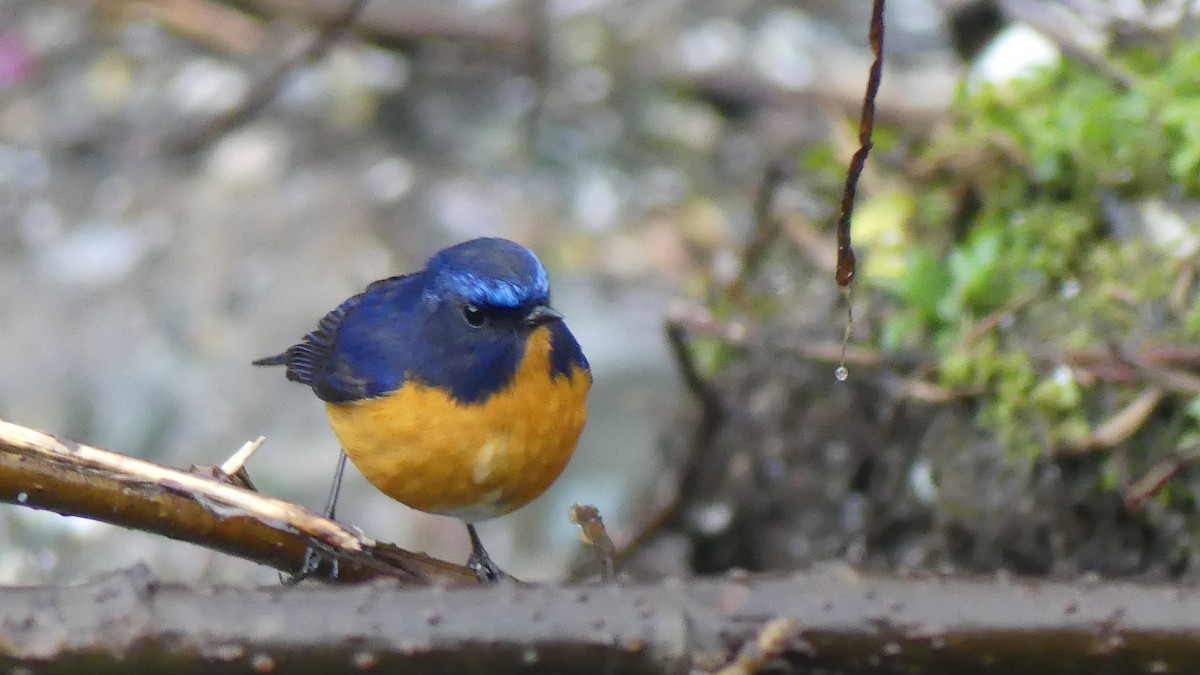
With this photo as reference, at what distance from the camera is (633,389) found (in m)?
6.16

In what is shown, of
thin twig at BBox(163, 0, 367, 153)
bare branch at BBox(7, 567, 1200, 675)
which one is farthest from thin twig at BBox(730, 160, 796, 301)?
bare branch at BBox(7, 567, 1200, 675)

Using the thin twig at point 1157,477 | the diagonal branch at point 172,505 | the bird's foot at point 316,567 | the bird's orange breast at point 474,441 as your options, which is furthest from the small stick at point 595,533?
the thin twig at point 1157,477

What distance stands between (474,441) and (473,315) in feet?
1.09

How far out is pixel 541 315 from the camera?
3406 mm

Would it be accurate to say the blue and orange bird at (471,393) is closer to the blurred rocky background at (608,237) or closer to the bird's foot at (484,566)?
the bird's foot at (484,566)

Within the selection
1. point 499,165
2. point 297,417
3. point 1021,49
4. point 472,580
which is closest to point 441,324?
point 472,580

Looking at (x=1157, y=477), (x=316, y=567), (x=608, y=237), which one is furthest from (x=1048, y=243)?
(x=608, y=237)

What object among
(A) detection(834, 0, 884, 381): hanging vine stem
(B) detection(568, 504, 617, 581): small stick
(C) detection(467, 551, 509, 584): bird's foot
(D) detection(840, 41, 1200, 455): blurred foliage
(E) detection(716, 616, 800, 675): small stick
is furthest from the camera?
(C) detection(467, 551, 509, 584): bird's foot

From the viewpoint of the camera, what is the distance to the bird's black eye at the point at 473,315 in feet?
11.4

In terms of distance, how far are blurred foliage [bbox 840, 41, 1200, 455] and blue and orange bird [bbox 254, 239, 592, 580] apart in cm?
131

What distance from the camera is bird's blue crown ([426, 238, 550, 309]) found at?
3.35 meters

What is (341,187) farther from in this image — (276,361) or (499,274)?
(499,274)

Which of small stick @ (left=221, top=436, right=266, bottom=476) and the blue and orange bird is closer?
small stick @ (left=221, top=436, right=266, bottom=476)

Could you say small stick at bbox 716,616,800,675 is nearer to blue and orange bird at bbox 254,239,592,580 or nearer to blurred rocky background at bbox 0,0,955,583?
blue and orange bird at bbox 254,239,592,580
